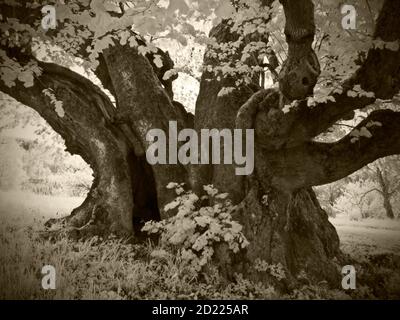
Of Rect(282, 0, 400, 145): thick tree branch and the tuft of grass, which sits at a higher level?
Rect(282, 0, 400, 145): thick tree branch

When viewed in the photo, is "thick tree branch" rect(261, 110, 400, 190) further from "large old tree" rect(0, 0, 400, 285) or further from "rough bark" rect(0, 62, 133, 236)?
"rough bark" rect(0, 62, 133, 236)

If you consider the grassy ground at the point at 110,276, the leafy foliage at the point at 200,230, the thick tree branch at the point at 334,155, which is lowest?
the grassy ground at the point at 110,276

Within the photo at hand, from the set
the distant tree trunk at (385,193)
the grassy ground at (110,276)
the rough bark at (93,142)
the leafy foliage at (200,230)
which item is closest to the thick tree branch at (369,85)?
the leafy foliage at (200,230)

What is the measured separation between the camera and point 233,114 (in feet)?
19.7

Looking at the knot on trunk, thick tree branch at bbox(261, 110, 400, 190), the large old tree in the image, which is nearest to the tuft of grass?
the large old tree

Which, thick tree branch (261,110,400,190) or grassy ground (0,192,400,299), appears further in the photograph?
thick tree branch (261,110,400,190)

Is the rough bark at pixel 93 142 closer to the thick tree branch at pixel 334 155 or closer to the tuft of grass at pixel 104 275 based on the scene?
the tuft of grass at pixel 104 275

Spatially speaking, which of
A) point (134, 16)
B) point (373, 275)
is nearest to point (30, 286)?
point (134, 16)

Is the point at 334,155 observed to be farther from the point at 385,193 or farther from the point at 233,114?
the point at 385,193

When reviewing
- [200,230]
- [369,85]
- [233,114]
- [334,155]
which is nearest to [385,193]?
[334,155]

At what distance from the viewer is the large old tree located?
4363mm

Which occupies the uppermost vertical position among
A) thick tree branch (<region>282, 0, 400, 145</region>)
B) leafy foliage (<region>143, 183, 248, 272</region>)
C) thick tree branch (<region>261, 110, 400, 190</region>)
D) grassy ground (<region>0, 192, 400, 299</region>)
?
thick tree branch (<region>282, 0, 400, 145</region>)

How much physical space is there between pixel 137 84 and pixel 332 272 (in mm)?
4993

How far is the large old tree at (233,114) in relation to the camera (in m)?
4.36
